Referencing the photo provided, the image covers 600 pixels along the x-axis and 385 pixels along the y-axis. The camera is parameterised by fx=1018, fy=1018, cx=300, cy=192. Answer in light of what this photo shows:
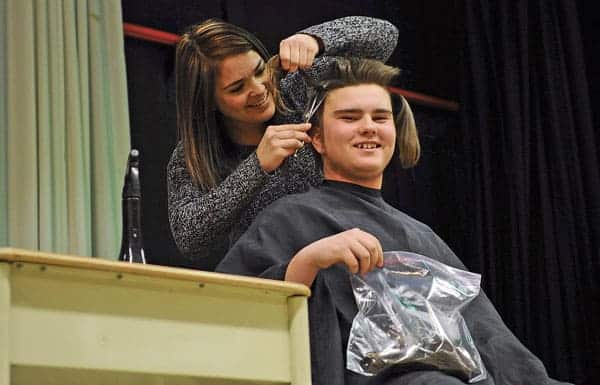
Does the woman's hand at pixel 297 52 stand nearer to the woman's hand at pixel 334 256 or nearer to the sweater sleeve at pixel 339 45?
the sweater sleeve at pixel 339 45

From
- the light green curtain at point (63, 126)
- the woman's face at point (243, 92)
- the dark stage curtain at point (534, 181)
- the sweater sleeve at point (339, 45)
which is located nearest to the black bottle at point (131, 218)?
the light green curtain at point (63, 126)

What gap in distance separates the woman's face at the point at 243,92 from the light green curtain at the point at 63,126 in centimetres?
22

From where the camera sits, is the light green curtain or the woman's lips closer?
the light green curtain

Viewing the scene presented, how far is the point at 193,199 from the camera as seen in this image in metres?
2.27

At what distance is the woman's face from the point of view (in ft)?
7.59

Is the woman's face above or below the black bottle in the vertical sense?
above

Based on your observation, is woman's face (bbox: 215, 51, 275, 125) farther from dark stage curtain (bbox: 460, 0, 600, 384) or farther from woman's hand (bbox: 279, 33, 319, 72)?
dark stage curtain (bbox: 460, 0, 600, 384)

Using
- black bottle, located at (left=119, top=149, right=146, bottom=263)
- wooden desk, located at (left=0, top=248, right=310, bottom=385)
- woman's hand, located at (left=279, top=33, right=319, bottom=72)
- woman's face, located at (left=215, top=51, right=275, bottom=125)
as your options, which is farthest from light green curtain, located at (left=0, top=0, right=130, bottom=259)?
wooden desk, located at (left=0, top=248, right=310, bottom=385)

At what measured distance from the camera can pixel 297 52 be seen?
2.40 meters

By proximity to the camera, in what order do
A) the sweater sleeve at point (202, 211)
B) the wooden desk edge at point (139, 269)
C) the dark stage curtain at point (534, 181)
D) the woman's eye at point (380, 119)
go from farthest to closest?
the dark stage curtain at point (534, 181) → the woman's eye at point (380, 119) → the sweater sleeve at point (202, 211) → the wooden desk edge at point (139, 269)

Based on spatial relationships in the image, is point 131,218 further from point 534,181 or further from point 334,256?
point 534,181

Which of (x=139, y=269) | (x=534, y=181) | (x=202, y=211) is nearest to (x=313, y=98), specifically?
(x=202, y=211)

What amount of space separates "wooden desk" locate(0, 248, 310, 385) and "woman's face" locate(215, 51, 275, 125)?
866 mm

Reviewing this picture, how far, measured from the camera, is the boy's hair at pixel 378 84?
236 centimetres
